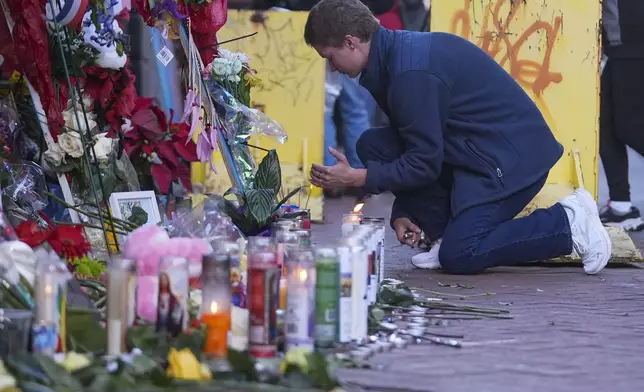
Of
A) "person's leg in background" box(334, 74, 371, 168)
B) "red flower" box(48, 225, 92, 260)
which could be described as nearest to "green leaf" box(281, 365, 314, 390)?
"red flower" box(48, 225, 92, 260)

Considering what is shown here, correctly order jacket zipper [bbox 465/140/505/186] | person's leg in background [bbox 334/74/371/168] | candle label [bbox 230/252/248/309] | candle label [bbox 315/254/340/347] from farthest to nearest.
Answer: person's leg in background [bbox 334/74/371/168] < jacket zipper [bbox 465/140/505/186] < candle label [bbox 230/252/248/309] < candle label [bbox 315/254/340/347]

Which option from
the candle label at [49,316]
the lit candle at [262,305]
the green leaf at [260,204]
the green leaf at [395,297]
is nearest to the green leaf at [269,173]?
the green leaf at [260,204]

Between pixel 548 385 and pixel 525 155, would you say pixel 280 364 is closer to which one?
pixel 548 385

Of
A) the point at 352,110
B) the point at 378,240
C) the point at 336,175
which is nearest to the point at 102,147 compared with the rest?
the point at 336,175

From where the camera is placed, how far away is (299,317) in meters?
2.71

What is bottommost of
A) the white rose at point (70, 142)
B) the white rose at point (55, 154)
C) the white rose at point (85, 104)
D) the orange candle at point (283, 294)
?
the orange candle at point (283, 294)

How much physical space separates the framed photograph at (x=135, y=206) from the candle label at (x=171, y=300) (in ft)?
4.86

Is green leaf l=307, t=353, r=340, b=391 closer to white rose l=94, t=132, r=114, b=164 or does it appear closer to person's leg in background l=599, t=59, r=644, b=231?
white rose l=94, t=132, r=114, b=164

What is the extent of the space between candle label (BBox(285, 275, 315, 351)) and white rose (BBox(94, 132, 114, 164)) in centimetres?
165

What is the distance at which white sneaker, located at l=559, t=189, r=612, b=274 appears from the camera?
472 cm

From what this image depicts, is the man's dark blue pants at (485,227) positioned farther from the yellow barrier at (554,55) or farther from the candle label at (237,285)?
the candle label at (237,285)

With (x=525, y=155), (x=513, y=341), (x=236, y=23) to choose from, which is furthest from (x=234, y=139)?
(x=236, y=23)

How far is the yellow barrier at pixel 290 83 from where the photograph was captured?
7.21 meters

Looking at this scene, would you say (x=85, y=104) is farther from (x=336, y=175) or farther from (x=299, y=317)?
(x=299, y=317)
